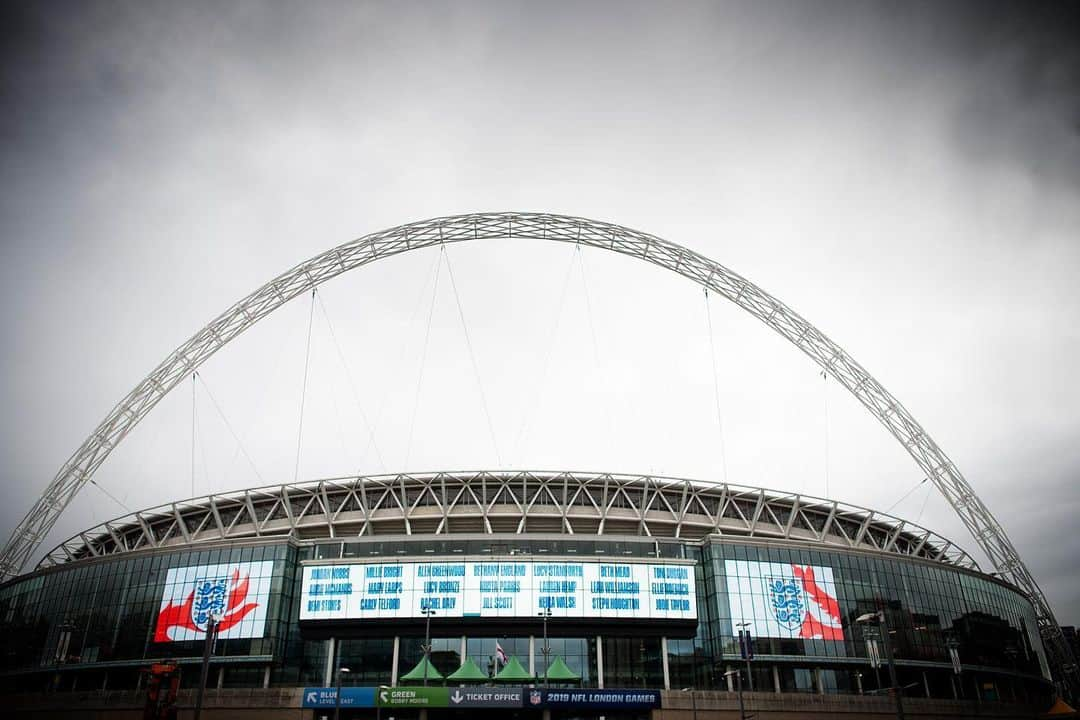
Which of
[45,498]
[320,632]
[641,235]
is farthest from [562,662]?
[45,498]

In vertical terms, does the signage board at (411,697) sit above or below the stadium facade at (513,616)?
below

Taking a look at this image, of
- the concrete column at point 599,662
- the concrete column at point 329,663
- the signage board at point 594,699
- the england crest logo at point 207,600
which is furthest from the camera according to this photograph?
the england crest logo at point 207,600

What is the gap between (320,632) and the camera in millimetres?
61312

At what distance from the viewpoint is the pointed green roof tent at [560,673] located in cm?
5473

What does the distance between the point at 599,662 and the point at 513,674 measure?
29.7 feet

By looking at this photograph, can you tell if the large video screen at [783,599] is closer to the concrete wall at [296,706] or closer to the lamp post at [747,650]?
the lamp post at [747,650]

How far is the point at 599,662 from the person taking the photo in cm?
6016

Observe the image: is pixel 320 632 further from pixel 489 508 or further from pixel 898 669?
pixel 898 669

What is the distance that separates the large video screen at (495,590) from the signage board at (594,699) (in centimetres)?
803

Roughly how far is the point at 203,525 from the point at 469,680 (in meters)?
39.5

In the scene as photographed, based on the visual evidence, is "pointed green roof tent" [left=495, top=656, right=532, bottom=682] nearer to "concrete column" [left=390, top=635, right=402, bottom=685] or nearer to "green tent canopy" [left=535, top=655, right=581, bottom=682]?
"green tent canopy" [left=535, top=655, right=581, bottom=682]

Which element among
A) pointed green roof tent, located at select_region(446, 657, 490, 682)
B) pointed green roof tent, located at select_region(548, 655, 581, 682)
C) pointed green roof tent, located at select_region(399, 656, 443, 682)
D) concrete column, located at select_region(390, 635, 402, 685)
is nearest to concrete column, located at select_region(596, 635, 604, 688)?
pointed green roof tent, located at select_region(548, 655, 581, 682)

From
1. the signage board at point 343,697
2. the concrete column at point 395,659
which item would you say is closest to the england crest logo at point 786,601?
the concrete column at point 395,659

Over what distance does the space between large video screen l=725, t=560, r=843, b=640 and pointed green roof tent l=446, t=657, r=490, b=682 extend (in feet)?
71.9
